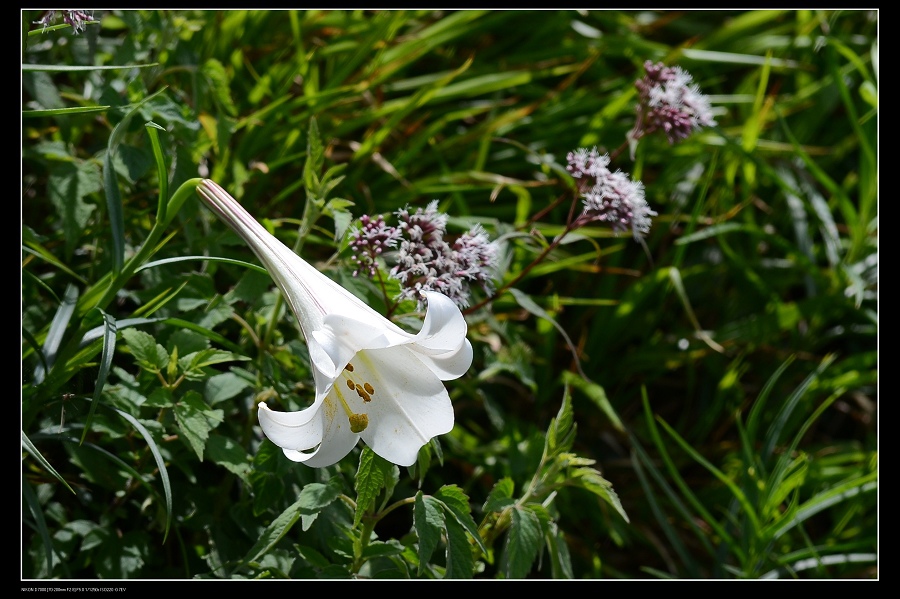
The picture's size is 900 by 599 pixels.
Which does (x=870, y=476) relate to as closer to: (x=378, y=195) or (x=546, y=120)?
(x=546, y=120)

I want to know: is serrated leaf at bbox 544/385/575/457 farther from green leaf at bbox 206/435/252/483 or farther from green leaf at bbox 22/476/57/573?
green leaf at bbox 22/476/57/573

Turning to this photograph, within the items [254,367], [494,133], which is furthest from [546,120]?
[254,367]

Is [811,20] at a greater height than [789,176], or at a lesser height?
greater

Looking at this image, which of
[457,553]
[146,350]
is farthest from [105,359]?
[457,553]

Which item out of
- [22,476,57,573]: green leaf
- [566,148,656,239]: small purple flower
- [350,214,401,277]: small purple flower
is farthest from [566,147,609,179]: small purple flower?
[22,476,57,573]: green leaf

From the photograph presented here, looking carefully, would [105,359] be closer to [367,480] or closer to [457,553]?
[367,480]

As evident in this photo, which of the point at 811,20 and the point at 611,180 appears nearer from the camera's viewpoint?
the point at 611,180
